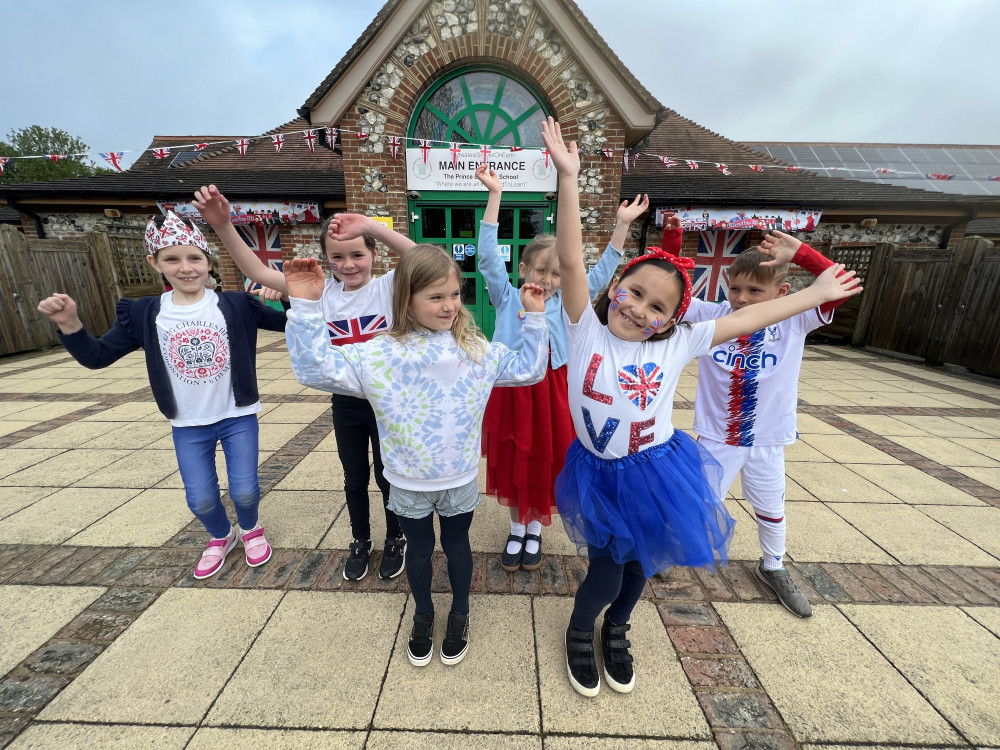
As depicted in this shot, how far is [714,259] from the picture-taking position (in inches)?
396

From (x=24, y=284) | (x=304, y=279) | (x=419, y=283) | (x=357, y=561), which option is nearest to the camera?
(x=304, y=279)

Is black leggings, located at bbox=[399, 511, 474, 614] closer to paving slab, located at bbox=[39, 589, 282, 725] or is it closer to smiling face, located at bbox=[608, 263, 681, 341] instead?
paving slab, located at bbox=[39, 589, 282, 725]

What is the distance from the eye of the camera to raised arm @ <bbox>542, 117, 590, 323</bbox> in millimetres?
1612

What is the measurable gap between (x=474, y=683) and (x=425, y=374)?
130cm

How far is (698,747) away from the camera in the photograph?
153 centimetres

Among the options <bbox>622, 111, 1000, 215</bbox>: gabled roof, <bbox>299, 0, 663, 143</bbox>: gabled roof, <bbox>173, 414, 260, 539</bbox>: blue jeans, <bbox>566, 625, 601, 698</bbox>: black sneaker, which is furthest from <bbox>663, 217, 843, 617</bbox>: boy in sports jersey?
<bbox>622, 111, 1000, 215</bbox>: gabled roof

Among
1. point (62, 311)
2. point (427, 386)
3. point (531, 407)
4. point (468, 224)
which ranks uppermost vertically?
point (468, 224)

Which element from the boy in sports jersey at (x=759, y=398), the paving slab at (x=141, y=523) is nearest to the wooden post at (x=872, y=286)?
the boy in sports jersey at (x=759, y=398)

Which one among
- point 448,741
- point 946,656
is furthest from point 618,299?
point 946,656

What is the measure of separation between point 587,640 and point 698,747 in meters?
0.49

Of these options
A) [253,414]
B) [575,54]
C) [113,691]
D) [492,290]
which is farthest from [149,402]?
Result: [575,54]

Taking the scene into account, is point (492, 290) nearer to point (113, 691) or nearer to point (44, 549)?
point (113, 691)

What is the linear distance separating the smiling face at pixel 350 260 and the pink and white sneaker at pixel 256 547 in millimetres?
1543

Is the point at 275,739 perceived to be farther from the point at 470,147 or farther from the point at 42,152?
the point at 42,152
